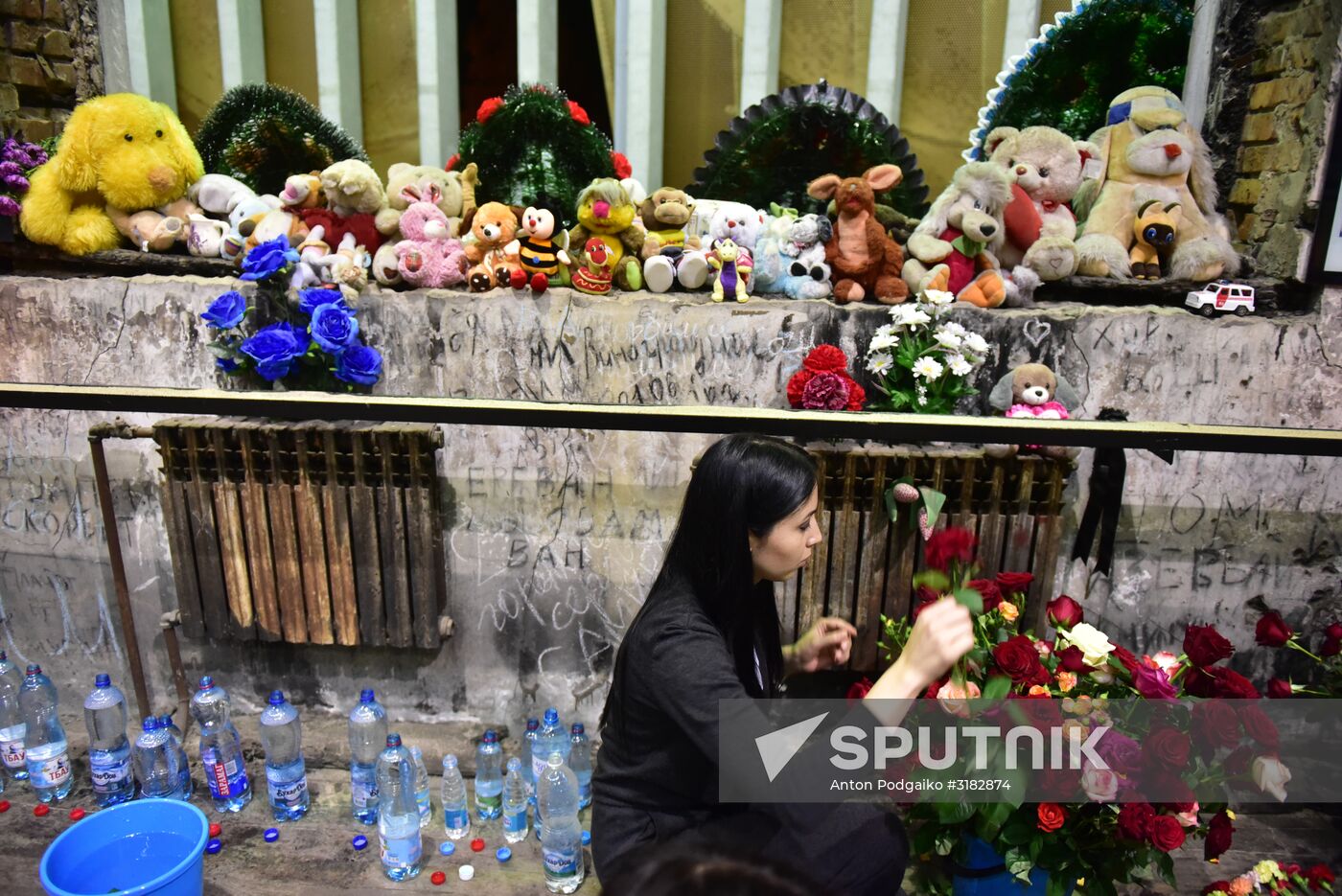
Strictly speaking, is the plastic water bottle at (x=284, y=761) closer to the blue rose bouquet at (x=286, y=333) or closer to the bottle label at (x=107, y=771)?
the bottle label at (x=107, y=771)

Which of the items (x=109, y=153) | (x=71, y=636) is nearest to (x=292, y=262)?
(x=109, y=153)

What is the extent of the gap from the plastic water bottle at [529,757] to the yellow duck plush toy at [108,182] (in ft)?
6.66

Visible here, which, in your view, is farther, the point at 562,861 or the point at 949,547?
the point at 562,861

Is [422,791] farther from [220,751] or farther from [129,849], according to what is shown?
[129,849]

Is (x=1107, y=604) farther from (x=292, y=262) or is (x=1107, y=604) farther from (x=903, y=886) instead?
(x=292, y=262)

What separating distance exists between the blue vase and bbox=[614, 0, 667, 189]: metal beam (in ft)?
8.88

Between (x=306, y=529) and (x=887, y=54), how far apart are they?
280 cm

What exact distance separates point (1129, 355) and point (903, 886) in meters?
A: 1.64

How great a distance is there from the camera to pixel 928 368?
2381 mm

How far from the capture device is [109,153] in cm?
278

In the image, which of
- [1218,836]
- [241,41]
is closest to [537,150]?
[241,41]

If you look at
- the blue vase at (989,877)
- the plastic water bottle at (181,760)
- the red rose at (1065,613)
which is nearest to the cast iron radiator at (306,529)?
the plastic water bottle at (181,760)

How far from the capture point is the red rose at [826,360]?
2.44 m

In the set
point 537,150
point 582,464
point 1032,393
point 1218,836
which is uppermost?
point 537,150
